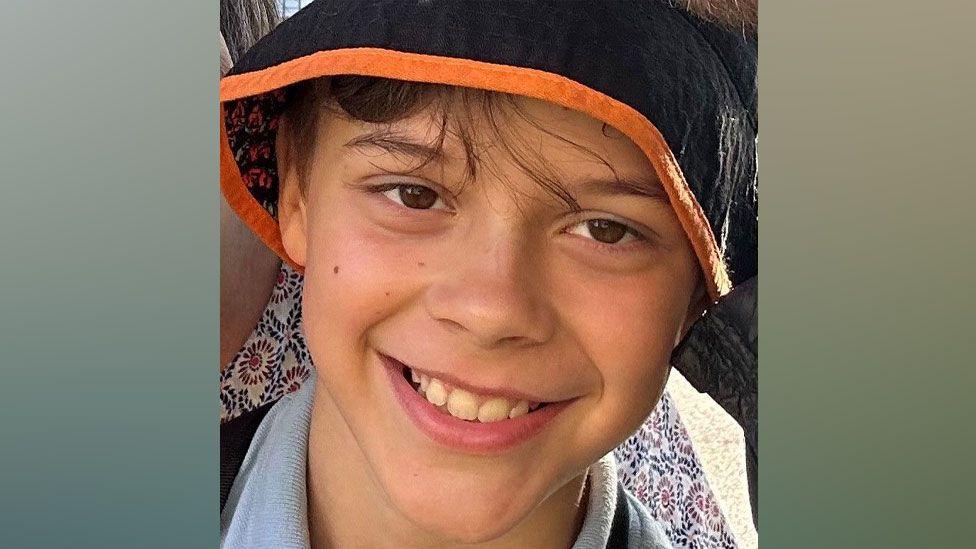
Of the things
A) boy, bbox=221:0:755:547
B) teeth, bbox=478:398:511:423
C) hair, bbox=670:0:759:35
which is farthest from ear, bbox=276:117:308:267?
hair, bbox=670:0:759:35

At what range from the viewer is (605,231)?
891 mm

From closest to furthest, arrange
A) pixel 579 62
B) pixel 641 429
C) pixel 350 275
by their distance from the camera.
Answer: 1. pixel 579 62
2. pixel 350 275
3. pixel 641 429

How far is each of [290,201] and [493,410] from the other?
262 mm

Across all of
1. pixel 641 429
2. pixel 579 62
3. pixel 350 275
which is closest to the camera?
pixel 579 62

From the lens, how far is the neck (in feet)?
3.36

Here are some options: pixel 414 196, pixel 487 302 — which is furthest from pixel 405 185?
pixel 487 302

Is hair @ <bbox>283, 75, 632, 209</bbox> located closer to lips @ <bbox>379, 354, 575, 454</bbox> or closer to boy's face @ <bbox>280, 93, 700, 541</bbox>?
boy's face @ <bbox>280, 93, 700, 541</bbox>

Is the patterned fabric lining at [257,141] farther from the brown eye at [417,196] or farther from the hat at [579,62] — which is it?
the brown eye at [417,196]

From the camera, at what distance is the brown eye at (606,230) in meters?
0.89

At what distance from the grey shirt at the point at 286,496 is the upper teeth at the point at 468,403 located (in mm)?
140

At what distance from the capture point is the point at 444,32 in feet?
2.70

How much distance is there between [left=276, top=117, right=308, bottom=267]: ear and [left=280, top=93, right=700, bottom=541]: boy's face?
18 mm

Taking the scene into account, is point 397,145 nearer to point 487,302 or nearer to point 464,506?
point 487,302
